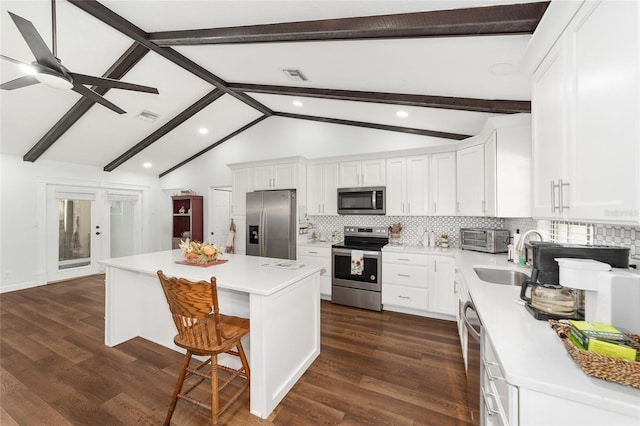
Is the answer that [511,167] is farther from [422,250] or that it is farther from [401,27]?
[401,27]

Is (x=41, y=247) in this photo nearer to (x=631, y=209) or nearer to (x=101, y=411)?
(x=101, y=411)

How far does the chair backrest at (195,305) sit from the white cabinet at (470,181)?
2935 millimetres

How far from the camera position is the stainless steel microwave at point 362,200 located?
12.9 feet

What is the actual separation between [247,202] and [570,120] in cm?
431

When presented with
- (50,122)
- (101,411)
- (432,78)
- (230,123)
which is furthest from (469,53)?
(50,122)

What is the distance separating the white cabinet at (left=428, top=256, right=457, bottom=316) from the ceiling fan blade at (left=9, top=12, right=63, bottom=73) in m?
4.14

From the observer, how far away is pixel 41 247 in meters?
4.88

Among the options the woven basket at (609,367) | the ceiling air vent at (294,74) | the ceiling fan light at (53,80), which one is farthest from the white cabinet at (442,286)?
the ceiling fan light at (53,80)

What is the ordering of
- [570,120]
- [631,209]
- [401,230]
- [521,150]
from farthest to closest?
[401,230], [521,150], [570,120], [631,209]

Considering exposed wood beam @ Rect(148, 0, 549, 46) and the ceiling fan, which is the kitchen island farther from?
exposed wood beam @ Rect(148, 0, 549, 46)

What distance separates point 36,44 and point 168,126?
315 centimetres

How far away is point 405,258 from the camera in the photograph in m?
3.53

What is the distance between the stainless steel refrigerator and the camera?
169 inches

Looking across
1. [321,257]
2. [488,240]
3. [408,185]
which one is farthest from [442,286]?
[321,257]
